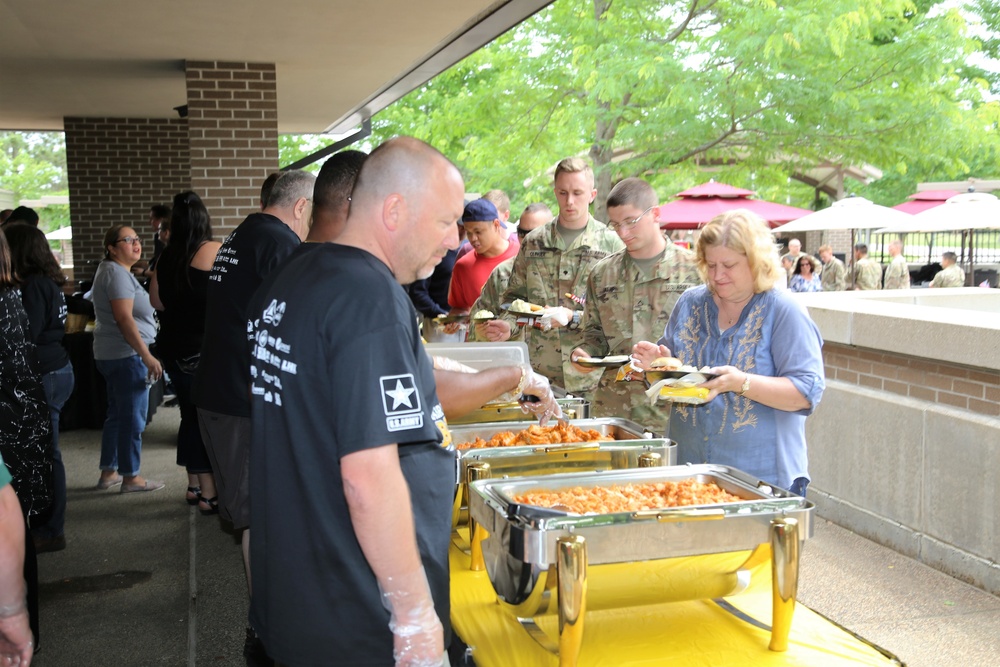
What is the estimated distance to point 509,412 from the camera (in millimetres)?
3572

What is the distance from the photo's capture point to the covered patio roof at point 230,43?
5867 millimetres

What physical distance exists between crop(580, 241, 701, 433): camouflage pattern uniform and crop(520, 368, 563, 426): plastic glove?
0.79m

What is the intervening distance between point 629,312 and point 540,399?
3.13 ft

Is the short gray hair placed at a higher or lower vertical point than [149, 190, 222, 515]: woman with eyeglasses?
higher

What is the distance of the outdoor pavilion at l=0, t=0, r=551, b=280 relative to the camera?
19.8 feet

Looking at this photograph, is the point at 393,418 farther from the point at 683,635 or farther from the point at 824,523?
the point at 824,523

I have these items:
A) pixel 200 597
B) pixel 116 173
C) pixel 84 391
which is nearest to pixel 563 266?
pixel 200 597

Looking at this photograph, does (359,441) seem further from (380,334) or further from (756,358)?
(756,358)

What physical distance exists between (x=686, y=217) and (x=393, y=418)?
13.6 metres

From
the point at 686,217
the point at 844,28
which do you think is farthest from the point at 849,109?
the point at 686,217

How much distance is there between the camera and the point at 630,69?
42.8ft

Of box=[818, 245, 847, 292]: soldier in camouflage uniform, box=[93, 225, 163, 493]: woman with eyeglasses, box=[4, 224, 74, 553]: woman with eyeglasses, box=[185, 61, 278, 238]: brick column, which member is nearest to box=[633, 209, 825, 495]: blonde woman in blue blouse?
box=[4, 224, 74, 553]: woman with eyeglasses

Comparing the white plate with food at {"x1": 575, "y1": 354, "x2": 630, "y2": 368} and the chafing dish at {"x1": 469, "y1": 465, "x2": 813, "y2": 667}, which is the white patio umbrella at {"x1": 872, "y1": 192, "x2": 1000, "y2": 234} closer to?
the white plate with food at {"x1": 575, "y1": 354, "x2": 630, "y2": 368}

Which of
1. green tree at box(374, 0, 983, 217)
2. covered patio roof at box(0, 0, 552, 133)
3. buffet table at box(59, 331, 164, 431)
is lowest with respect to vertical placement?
buffet table at box(59, 331, 164, 431)
